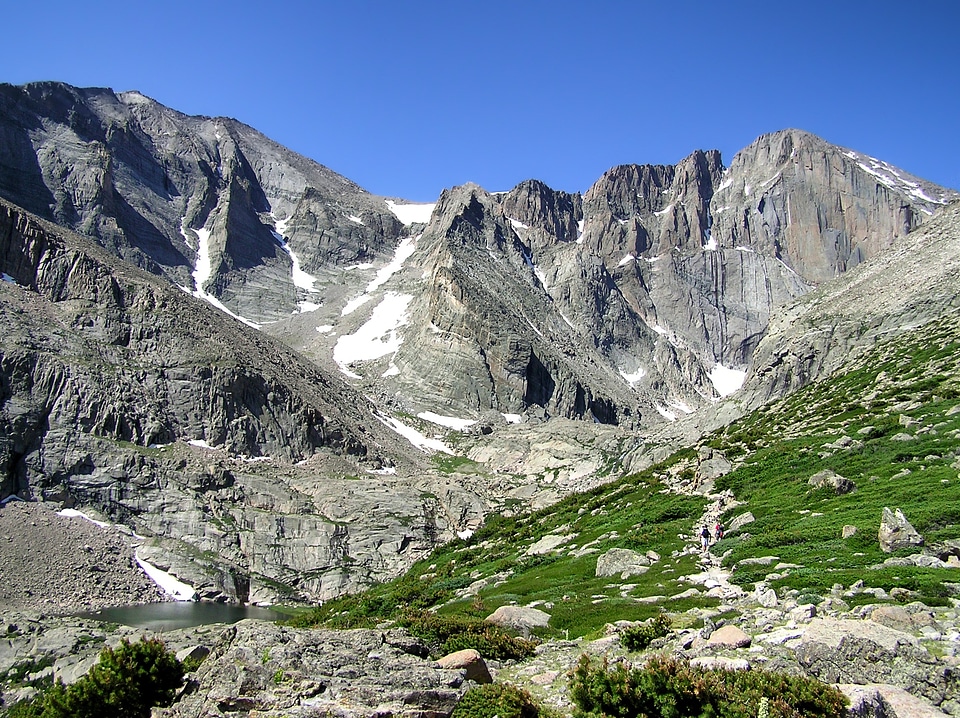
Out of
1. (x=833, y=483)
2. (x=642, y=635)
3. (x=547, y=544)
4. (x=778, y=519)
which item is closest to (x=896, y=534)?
(x=778, y=519)

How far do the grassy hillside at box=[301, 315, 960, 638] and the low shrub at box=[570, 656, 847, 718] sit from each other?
6.46m

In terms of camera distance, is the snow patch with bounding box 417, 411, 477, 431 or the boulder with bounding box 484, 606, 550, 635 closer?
the boulder with bounding box 484, 606, 550, 635

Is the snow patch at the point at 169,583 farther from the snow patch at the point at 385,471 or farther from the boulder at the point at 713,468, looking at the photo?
the boulder at the point at 713,468

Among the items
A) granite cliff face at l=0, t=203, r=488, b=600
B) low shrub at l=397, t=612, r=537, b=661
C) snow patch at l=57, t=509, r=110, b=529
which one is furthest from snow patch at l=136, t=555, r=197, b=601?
low shrub at l=397, t=612, r=537, b=661

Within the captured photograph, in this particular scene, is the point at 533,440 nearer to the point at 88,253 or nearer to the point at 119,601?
the point at 119,601

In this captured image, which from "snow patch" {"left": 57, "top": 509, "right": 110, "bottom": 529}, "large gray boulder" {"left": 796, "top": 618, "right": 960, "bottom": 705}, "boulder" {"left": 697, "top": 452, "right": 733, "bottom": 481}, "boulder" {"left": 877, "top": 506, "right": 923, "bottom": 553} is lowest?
"snow patch" {"left": 57, "top": 509, "right": 110, "bottom": 529}

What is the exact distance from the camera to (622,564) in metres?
26.6

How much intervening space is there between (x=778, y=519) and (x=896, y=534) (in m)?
8.04

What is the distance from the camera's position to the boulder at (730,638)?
12.9 m

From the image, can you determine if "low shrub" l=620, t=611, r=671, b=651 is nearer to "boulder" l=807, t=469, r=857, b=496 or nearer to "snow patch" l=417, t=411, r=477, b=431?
"boulder" l=807, t=469, r=857, b=496

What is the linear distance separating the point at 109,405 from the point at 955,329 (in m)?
120

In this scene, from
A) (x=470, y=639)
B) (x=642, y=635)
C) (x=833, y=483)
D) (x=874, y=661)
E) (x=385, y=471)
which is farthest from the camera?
(x=385, y=471)

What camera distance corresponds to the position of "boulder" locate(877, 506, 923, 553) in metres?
18.8

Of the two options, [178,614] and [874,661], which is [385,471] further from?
[874,661]
